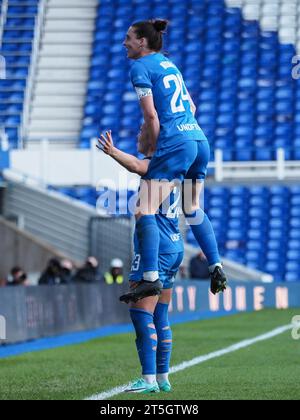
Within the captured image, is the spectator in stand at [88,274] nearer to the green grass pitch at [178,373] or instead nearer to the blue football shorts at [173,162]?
the green grass pitch at [178,373]

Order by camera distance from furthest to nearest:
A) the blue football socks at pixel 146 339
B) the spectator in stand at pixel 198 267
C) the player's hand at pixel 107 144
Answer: the spectator in stand at pixel 198 267, the blue football socks at pixel 146 339, the player's hand at pixel 107 144

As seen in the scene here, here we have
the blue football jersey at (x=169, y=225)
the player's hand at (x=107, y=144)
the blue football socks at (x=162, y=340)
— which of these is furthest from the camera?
the blue football socks at (x=162, y=340)

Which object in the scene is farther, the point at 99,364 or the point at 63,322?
the point at 63,322

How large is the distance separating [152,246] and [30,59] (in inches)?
936

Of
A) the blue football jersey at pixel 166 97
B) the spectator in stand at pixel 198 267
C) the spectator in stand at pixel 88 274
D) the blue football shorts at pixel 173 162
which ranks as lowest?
the spectator in stand at pixel 198 267

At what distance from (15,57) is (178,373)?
22608 millimetres

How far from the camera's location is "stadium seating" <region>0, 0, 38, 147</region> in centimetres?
2875

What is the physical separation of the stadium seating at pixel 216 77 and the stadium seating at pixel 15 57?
5.44ft

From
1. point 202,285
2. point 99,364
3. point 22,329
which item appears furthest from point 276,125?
point 99,364

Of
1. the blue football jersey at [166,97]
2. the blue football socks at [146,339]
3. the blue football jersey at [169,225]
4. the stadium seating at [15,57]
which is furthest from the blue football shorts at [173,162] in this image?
the stadium seating at [15,57]

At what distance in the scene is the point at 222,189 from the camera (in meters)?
27.4

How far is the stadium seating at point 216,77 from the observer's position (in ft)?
90.7

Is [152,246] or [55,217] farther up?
[152,246]
